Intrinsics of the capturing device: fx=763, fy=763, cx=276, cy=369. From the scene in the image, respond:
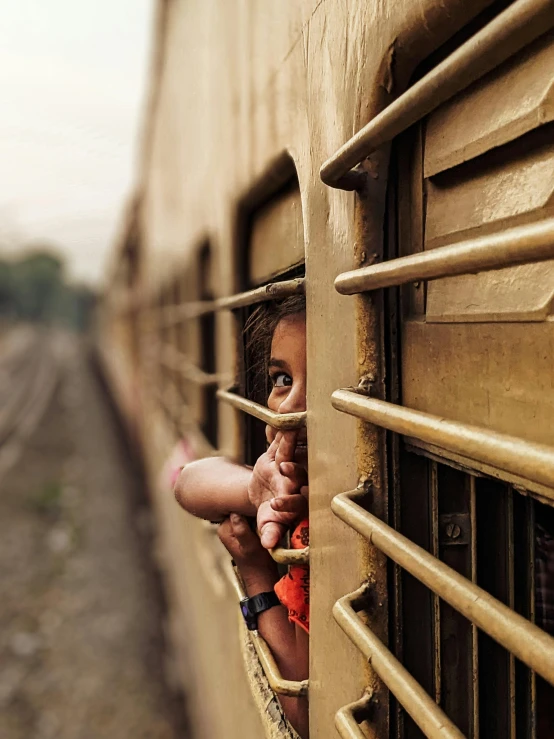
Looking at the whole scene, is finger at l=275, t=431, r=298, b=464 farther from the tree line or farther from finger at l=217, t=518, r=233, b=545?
the tree line

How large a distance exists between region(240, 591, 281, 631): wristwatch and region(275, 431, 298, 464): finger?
0.29m

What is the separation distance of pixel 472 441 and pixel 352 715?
0.58m

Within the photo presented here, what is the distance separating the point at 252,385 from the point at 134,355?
7.48 meters

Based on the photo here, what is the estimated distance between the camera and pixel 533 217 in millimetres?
770

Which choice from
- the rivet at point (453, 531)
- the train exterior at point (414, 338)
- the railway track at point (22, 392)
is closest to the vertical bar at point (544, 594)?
the train exterior at point (414, 338)

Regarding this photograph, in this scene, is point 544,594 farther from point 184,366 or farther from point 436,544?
point 184,366

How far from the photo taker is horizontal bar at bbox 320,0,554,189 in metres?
0.66

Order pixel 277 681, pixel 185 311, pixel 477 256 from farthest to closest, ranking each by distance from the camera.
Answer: pixel 185 311, pixel 277 681, pixel 477 256

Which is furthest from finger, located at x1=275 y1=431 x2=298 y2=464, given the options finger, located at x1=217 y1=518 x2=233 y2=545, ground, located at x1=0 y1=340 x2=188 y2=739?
ground, located at x1=0 y1=340 x2=188 y2=739

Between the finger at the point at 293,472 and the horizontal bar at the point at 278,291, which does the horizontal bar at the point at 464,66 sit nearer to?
the horizontal bar at the point at 278,291

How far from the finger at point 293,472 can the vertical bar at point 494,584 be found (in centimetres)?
35

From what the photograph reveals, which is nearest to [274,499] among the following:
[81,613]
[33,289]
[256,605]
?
[256,605]

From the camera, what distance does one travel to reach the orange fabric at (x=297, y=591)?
4.42 ft

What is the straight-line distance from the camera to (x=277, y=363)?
51.9 inches
